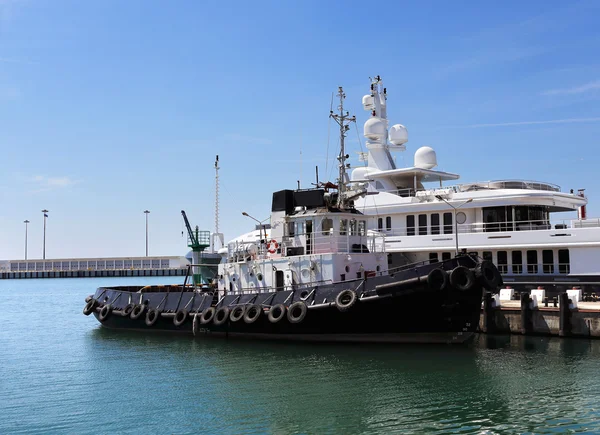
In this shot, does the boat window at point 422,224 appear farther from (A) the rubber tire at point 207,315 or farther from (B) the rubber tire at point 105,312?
(B) the rubber tire at point 105,312

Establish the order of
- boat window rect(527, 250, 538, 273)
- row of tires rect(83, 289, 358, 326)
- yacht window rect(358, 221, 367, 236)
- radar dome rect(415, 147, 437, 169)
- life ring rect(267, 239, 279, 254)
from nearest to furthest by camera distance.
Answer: row of tires rect(83, 289, 358, 326), yacht window rect(358, 221, 367, 236), life ring rect(267, 239, 279, 254), boat window rect(527, 250, 538, 273), radar dome rect(415, 147, 437, 169)

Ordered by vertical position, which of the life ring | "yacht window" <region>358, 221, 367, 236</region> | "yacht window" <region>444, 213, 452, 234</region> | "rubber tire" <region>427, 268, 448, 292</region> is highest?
"yacht window" <region>444, 213, 452, 234</region>

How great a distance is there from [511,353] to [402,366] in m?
4.48

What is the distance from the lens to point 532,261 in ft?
92.5

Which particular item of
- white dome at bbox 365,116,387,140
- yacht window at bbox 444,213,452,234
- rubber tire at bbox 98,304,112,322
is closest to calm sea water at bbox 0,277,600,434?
rubber tire at bbox 98,304,112,322

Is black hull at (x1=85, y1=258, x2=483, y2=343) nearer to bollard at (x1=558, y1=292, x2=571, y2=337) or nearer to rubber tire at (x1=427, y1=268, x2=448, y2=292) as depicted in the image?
rubber tire at (x1=427, y1=268, x2=448, y2=292)

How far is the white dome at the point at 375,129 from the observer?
A: 37781 millimetres

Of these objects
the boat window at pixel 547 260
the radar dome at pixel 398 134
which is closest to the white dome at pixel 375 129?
the radar dome at pixel 398 134

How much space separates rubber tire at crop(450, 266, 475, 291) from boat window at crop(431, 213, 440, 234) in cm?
1144

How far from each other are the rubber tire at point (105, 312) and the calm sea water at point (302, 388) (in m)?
4.54

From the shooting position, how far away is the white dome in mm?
37781

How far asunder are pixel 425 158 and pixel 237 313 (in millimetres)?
17407

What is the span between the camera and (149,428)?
42.4ft

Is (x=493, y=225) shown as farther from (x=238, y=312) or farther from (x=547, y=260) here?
(x=238, y=312)
